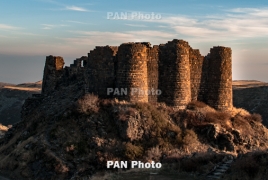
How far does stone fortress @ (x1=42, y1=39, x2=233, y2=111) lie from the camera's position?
21734mm

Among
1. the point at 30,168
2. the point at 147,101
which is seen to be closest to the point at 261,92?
the point at 147,101

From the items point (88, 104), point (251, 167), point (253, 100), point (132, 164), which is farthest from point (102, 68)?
point (253, 100)

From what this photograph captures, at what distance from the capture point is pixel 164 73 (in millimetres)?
22969

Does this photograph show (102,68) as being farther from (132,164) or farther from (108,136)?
(132,164)

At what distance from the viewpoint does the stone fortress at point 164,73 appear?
71.3 feet

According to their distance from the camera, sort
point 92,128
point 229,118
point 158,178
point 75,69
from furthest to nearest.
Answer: point 75,69
point 229,118
point 92,128
point 158,178

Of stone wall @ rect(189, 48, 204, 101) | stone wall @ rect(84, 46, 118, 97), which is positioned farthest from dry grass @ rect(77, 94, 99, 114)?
stone wall @ rect(189, 48, 204, 101)

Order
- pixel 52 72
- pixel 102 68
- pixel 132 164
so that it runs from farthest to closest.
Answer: pixel 52 72, pixel 102 68, pixel 132 164

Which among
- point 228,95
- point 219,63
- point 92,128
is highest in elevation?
point 219,63

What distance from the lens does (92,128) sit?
20.5m

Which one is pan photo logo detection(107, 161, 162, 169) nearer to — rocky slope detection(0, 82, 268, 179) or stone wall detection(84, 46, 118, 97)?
rocky slope detection(0, 82, 268, 179)

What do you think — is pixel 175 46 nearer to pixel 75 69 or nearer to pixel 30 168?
pixel 75 69

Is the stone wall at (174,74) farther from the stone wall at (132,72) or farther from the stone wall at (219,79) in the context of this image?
the stone wall at (219,79)

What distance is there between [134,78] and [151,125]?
2697 mm
